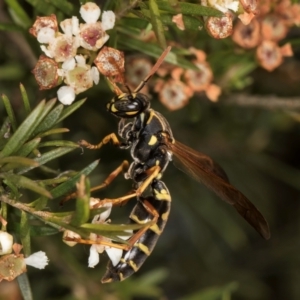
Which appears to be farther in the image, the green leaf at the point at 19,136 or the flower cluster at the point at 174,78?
the flower cluster at the point at 174,78

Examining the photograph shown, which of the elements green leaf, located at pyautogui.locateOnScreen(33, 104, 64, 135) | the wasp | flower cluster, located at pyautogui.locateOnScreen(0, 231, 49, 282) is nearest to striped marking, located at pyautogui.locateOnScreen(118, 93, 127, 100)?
the wasp

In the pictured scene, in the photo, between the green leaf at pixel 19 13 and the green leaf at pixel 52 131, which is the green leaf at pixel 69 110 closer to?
the green leaf at pixel 52 131

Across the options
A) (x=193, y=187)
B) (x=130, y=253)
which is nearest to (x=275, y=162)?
(x=193, y=187)

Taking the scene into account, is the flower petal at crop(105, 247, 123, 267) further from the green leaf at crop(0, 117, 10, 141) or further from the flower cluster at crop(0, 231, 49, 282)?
the green leaf at crop(0, 117, 10, 141)

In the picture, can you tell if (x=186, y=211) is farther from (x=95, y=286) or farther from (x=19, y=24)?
(x=19, y=24)

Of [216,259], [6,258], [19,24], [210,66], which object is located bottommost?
[216,259]

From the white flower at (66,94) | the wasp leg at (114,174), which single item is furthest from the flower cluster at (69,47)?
→ the wasp leg at (114,174)
